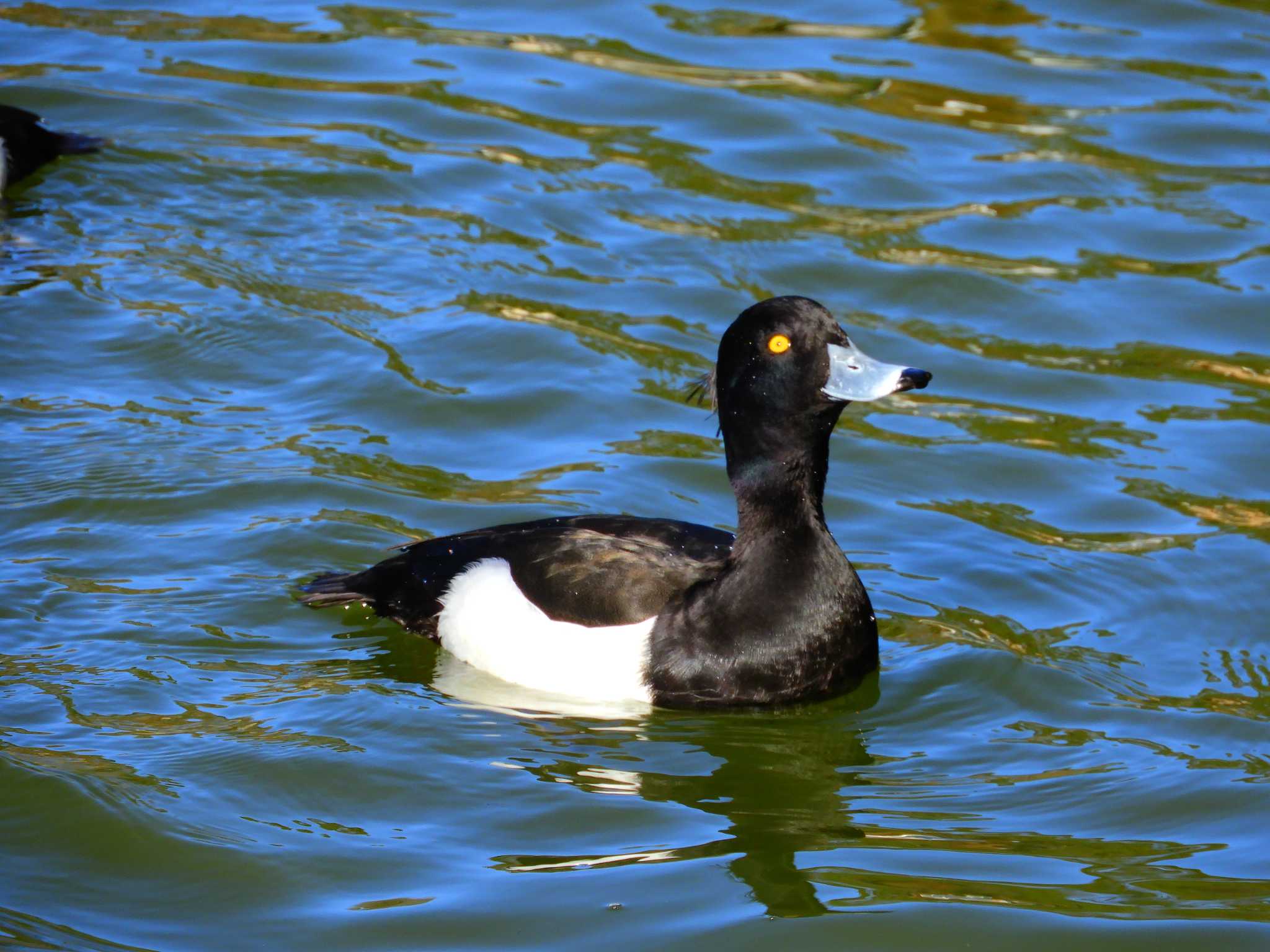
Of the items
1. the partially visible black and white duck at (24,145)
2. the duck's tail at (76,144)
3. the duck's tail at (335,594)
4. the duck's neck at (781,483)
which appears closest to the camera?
the duck's neck at (781,483)

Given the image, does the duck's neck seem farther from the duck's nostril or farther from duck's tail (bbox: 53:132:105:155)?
duck's tail (bbox: 53:132:105:155)

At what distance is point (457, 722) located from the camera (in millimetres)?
5703

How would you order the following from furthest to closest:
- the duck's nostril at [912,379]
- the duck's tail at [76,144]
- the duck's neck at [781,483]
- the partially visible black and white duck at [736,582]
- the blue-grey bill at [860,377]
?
the duck's tail at [76,144] < the duck's neck at [781,483] < the partially visible black and white duck at [736,582] < the blue-grey bill at [860,377] < the duck's nostril at [912,379]

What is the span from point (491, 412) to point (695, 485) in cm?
117

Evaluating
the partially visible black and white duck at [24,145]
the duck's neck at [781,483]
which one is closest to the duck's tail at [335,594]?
the duck's neck at [781,483]

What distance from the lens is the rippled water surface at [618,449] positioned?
15.9 feet

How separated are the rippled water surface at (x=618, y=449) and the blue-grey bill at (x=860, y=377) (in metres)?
1.12

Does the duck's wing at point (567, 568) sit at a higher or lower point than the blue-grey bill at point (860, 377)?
lower

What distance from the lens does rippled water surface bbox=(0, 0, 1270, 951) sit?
4844 mm

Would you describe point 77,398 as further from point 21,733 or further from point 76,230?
point 21,733

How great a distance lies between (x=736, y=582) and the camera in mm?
5828

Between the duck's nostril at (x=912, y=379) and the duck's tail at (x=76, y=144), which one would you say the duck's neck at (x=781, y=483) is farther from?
the duck's tail at (x=76, y=144)

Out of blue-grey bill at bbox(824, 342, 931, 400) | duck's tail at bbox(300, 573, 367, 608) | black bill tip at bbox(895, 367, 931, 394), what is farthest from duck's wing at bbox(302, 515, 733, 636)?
black bill tip at bbox(895, 367, 931, 394)

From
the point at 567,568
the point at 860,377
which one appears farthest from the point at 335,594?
the point at 860,377
